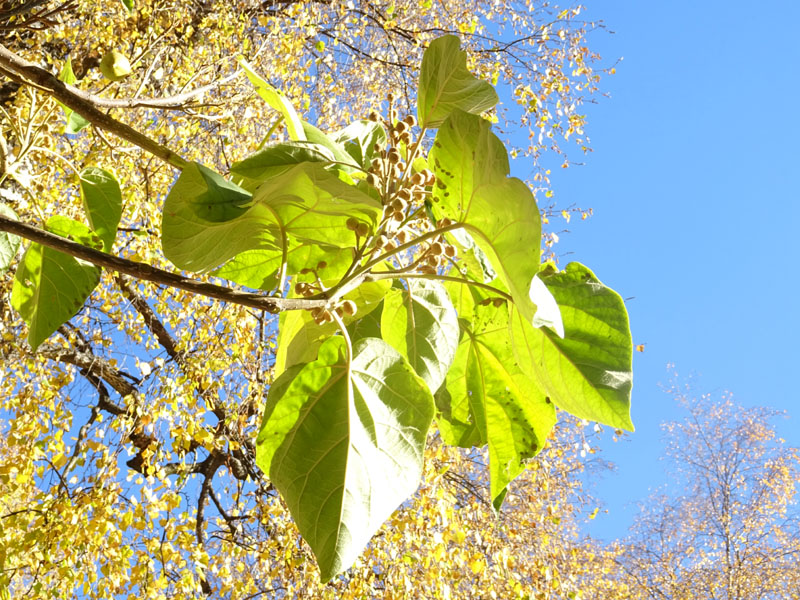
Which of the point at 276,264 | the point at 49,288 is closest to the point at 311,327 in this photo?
the point at 276,264

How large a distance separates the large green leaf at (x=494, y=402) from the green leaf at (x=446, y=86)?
6.7 inches

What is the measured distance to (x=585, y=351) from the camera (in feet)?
1.54

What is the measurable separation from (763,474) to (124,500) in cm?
681

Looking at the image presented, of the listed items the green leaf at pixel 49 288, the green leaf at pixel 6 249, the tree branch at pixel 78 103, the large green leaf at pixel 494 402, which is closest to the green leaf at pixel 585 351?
the large green leaf at pixel 494 402

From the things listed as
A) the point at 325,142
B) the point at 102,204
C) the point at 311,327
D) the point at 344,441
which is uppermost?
the point at 102,204

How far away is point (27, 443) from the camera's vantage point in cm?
262

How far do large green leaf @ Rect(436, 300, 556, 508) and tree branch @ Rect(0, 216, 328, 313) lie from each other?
0.90 feet

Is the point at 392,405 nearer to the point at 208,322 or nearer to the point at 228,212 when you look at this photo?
the point at 228,212

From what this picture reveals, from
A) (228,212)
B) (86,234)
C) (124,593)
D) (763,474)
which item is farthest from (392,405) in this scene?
(763,474)

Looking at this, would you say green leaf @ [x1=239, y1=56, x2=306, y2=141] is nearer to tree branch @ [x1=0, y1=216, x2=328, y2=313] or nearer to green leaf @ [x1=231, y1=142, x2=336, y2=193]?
green leaf @ [x1=231, y1=142, x2=336, y2=193]

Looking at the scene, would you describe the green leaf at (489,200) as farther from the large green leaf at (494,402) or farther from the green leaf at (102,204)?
the green leaf at (102,204)

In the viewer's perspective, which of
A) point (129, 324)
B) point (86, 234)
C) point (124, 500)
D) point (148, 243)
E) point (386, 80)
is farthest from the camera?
point (386, 80)

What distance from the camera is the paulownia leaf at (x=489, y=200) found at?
1.17ft

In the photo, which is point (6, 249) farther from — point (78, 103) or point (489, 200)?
point (489, 200)
